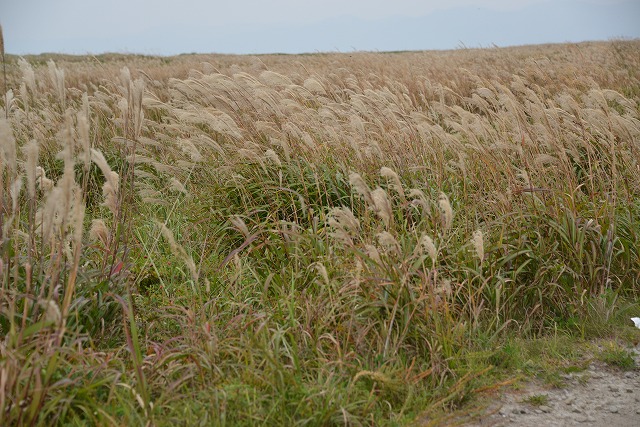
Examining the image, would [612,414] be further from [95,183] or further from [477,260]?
[95,183]

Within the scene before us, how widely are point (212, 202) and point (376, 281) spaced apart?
257cm

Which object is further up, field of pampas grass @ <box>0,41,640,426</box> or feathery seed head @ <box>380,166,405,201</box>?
feathery seed head @ <box>380,166,405,201</box>

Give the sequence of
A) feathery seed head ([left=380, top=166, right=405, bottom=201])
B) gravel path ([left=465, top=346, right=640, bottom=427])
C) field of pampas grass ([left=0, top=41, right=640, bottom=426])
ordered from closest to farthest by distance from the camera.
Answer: field of pampas grass ([left=0, top=41, right=640, bottom=426]) → gravel path ([left=465, top=346, right=640, bottom=427]) → feathery seed head ([left=380, top=166, right=405, bottom=201])

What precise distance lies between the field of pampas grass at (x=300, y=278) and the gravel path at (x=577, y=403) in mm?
170

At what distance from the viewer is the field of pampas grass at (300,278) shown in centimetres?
317

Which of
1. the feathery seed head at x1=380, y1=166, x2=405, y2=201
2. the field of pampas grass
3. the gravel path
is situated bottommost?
the gravel path

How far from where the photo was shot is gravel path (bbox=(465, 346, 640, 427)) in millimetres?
3463

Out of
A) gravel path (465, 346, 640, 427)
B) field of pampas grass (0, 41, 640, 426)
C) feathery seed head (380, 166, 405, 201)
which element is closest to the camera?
field of pampas grass (0, 41, 640, 426)

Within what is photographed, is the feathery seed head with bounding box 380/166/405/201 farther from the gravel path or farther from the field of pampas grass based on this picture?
the gravel path

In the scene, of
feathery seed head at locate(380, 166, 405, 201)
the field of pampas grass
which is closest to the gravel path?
the field of pampas grass

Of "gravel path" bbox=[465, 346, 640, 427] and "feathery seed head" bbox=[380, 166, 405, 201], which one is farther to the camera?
"feathery seed head" bbox=[380, 166, 405, 201]

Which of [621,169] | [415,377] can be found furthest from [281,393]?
[621,169]

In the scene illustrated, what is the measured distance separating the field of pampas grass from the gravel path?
170 millimetres

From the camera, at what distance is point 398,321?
3.89 m
